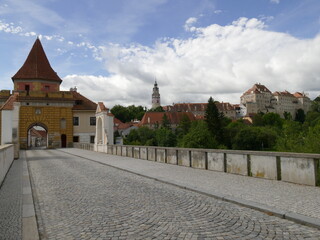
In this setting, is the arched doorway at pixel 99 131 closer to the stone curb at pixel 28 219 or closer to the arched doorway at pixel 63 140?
the arched doorway at pixel 63 140

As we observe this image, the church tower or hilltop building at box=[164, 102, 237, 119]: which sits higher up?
the church tower

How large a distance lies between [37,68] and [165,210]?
5126cm

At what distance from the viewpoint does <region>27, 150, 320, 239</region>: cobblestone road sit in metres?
4.34

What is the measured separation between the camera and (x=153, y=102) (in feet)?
573

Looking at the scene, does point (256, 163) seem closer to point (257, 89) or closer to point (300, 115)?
point (257, 89)

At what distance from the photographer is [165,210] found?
18.5ft

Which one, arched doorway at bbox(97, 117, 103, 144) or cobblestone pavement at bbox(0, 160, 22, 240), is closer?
cobblestone pavement at bbox(0, 160, 22, 240)

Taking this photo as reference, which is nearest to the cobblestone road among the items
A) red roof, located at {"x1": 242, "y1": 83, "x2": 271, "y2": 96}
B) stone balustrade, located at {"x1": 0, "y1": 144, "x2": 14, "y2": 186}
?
stone balustrade, located at {"x1": 0, "y1": 144, "x2": 14, "y2": 186}

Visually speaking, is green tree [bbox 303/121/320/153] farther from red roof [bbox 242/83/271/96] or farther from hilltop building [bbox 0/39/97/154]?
red roof [bbox 242/83/271/96]

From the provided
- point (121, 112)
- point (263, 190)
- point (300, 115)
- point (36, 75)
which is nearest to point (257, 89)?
point (300, 115)

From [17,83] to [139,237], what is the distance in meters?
50.5

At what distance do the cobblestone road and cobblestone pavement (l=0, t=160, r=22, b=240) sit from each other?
38 cm

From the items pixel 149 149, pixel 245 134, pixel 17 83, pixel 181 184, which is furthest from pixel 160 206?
pixel 245 134

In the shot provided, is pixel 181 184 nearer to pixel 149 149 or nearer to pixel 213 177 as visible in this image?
pixel 213 177
